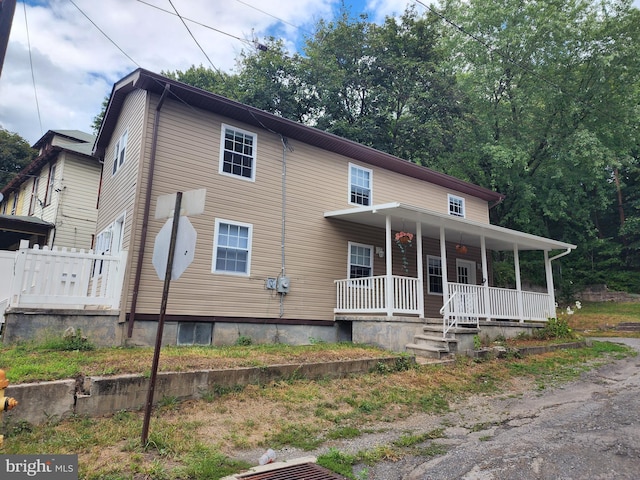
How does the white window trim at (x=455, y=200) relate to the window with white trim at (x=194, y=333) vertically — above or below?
above

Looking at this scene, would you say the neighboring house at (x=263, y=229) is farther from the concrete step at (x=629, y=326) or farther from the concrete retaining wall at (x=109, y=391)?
the concrete step at (x=629, y=326)

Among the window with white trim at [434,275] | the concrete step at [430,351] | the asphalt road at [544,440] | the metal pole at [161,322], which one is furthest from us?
the window with white trim at [434,275]

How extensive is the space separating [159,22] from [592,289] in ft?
86.9

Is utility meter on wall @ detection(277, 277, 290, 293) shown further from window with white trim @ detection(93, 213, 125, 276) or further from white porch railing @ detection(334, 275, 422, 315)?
window with white trim @ detection(93, 213, 125, 276)

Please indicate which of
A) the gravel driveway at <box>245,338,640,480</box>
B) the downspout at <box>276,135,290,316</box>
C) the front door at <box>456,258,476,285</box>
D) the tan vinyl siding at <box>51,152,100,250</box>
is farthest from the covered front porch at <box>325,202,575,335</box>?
the tan vinyl siding at <box>51,152,100,250</box>

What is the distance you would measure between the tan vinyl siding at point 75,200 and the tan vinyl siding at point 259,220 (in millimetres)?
4397

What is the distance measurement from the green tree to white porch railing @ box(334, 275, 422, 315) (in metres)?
27.8

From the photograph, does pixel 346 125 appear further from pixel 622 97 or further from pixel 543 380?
pixel 543 380

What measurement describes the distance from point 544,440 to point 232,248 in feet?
24.7

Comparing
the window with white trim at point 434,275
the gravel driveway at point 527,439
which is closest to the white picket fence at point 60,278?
the gravel driveway at point 527,439

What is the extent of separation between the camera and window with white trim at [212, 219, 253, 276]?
9.80 metres

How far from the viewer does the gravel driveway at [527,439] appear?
365 centimetres

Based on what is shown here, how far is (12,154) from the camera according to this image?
93.5 ft

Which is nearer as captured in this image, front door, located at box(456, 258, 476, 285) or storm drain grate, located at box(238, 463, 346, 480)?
storm drain grate, located at box(238, 463, 346, 480)
